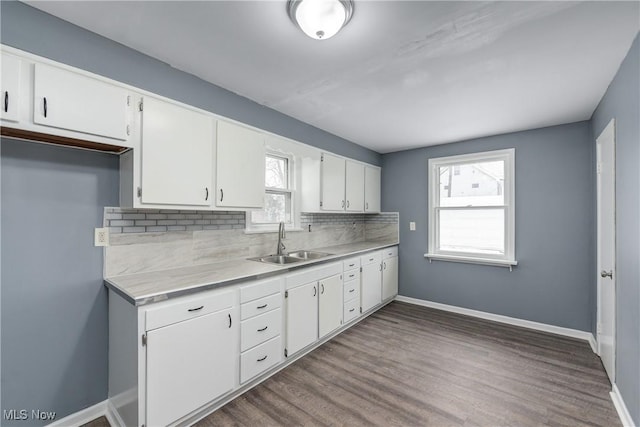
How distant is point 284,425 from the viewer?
1.89 meters

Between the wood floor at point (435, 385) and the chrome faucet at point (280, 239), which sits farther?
the chrome faucet at point (280, 239)

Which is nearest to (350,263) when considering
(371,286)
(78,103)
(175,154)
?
(371,286)

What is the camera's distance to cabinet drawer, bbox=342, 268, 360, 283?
11.0 ft

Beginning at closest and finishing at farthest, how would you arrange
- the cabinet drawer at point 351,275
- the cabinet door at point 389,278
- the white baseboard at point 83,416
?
the white baseboard at point 83,416 < the cabinet drawer at point 351,275 < the cabinet door at point 389,278

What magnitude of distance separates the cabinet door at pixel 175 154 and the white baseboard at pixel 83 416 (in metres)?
1.47

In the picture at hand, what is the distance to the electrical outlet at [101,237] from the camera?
1.94m

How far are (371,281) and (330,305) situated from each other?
3.21 feet

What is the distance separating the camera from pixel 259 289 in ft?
7.45

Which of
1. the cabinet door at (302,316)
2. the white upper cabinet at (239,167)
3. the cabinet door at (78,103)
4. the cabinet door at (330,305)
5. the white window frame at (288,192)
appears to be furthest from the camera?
the white window frame at (288,192)

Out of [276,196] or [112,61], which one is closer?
[112,61]

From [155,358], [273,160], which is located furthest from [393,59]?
[155,358]

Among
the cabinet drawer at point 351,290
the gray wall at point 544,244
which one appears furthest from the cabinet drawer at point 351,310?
the gray wall at point 544,244

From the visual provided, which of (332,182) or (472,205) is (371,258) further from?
(472,205)

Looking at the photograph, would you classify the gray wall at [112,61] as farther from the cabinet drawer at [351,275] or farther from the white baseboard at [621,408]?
the white baseboard at [621,408]
